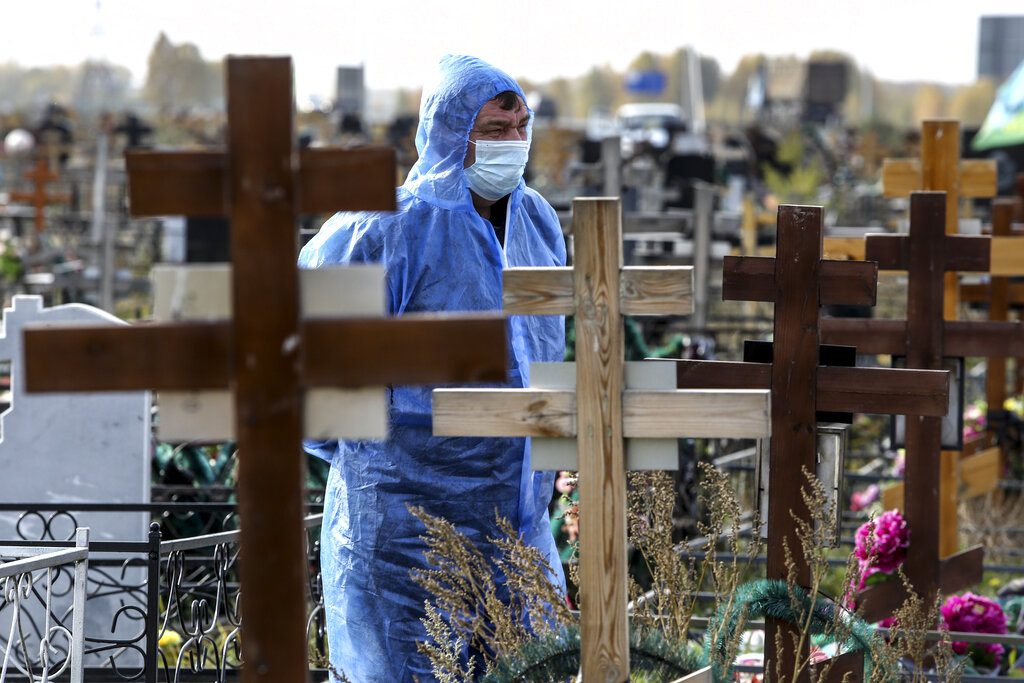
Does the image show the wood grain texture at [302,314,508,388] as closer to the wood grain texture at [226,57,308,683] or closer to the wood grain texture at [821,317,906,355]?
the wood grain texture at [226,57,308,683]

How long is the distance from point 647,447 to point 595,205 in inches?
15.8

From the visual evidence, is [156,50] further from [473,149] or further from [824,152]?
[473,149]

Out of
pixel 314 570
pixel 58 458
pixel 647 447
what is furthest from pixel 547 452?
pixel 58 458

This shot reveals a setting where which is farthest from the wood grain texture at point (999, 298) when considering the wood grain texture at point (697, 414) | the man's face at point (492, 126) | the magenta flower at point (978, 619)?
the wood grain texture at point (697, 414)

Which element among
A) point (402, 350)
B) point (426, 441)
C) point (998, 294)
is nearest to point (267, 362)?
point (402, 350)

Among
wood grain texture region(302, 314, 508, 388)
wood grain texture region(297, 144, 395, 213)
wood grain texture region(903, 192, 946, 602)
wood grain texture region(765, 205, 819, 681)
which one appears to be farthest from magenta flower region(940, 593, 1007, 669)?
wood grain texture region(297, 144, 395, 213)

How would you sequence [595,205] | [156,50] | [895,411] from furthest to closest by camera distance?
[156,50] < [895,411] < [595,205]

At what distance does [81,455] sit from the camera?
4590mm

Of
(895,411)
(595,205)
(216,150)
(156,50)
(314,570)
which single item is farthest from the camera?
(156,50)

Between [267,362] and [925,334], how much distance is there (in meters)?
2.87

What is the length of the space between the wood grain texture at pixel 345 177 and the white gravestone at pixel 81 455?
2822 millimetres

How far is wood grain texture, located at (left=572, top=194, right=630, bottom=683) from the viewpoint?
2246mm

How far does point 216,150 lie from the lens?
1.88m

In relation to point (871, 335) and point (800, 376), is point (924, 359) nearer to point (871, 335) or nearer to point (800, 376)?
point (871, 335)
